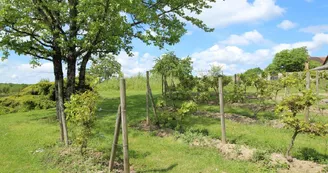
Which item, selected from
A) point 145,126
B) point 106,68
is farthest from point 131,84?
point 145,126

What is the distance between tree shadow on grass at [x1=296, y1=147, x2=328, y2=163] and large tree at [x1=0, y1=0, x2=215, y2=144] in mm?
8241

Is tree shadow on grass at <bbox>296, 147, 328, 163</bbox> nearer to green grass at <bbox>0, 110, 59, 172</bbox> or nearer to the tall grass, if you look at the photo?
green grass at <bbox>0, 110, 59, 172</bbox>

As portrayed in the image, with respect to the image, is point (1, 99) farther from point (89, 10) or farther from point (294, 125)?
point (294, 125)

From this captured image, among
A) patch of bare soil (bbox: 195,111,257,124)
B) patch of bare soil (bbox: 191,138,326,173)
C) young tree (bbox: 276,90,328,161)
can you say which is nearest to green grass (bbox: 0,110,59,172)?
patch of bare soil (bbox: 191,138,326,173)

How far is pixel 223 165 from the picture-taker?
268 inches

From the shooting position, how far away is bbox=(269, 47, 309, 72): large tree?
234 ft

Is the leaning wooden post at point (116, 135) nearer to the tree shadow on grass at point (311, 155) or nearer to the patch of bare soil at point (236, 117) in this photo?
the tree shadow on grass at point (311, 155)

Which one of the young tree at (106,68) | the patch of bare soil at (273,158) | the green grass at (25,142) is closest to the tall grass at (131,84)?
the young tree at (106,68)

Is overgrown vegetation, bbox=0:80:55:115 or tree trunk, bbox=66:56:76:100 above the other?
tree trunk, bbox=66:56:76:100

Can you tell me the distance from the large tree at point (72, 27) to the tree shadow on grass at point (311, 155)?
27.0ft

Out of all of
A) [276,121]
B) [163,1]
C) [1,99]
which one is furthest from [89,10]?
[1,99]

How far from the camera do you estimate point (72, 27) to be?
13641mm

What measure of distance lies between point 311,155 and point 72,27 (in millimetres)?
11675

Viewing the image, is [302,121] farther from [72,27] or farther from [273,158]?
[72,27]
